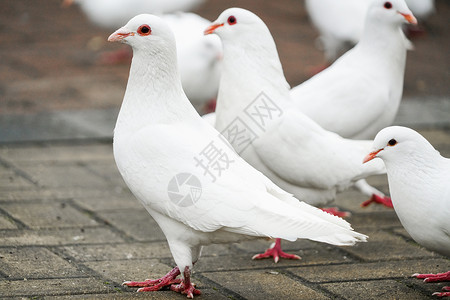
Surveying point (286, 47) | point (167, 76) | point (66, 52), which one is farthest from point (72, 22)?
point (167, 76)

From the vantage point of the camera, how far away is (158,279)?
12.7 feet

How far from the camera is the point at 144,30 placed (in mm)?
3707

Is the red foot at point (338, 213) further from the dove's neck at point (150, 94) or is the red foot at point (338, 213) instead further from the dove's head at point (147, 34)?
the dove's head at point (147, 34)

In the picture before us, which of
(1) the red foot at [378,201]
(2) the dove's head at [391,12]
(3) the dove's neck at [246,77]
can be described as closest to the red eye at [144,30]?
(3) the dove's neck at [246,77]

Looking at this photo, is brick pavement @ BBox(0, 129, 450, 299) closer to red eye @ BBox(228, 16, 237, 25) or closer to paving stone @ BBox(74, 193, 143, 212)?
paving stone @ BBox(74, 193, 143, 212)

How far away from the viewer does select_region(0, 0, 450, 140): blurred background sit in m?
7.87

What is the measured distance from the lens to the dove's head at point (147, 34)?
3.70 meters

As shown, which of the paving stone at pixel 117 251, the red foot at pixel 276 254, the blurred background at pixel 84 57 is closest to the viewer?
the paving stone at pixel 117 251

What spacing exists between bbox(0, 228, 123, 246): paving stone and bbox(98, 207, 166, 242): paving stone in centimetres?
13

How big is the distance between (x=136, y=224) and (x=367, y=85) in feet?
5.87

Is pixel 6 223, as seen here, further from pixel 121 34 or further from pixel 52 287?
pixel 121 34

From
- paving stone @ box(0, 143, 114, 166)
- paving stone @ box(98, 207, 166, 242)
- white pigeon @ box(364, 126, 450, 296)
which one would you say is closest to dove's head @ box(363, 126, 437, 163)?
white pigeon @ box(364, 126, 450, 296)

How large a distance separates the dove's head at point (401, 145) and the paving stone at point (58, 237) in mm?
1755

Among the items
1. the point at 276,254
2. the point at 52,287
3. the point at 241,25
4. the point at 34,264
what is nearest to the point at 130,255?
the point at 34,264
